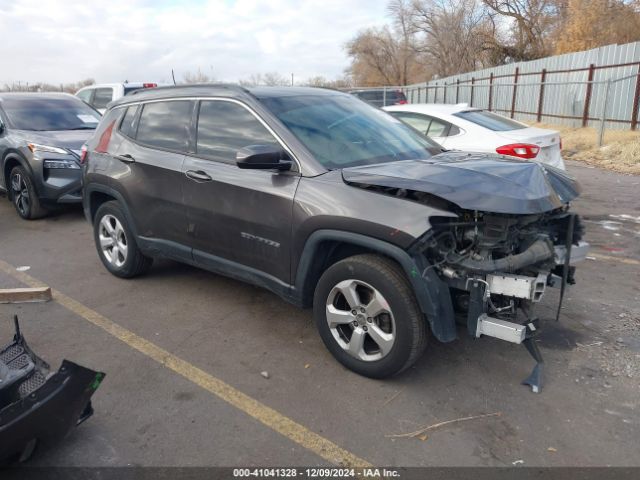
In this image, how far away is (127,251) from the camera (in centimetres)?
503

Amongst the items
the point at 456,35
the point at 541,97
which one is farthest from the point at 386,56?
the point at 541,97

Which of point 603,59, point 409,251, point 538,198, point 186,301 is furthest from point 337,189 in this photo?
point 603,59

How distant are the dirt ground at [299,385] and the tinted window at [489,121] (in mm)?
2866

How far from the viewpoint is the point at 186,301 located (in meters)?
4.68

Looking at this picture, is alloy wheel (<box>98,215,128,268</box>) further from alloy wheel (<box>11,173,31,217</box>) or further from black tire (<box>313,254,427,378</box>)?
alloy wheel (<box>11,173,31,217</box>)

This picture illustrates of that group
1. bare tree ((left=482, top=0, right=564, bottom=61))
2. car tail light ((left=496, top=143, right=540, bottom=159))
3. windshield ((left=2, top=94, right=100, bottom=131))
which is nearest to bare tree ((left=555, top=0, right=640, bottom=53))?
bare tree ((left=482, top=0, right=564, bottom=61))

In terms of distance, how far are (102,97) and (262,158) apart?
11866 millimetres

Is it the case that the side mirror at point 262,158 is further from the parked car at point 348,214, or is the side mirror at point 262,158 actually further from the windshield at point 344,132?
the windshield at point 344,132

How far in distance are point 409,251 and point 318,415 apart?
3.55ft

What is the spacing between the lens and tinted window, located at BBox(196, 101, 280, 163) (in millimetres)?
3865

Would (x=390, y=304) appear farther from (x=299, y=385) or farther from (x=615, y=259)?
(x=615, y=259)

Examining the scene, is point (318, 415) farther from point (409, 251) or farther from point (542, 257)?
point (542, 257)

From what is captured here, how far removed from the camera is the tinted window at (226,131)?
3865 millimetres

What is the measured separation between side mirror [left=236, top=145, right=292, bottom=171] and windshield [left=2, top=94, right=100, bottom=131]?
20.0ft
